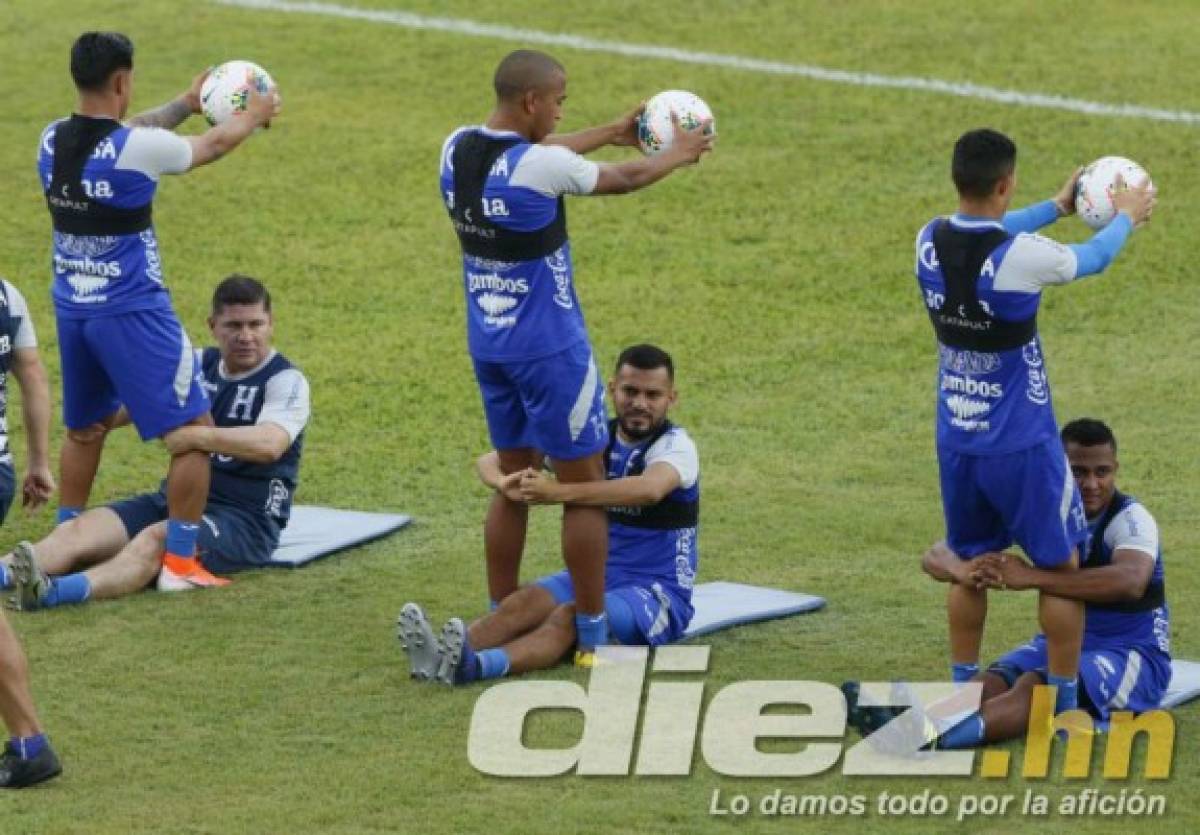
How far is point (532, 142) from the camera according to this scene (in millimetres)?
11242

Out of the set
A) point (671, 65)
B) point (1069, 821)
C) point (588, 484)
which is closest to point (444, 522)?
point (588, 484)

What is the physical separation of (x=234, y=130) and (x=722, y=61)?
388 inches

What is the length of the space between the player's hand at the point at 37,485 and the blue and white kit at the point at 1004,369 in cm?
411

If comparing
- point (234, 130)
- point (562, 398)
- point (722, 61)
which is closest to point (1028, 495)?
point (562, 398)

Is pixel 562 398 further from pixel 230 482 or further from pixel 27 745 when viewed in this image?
pixel 27 745

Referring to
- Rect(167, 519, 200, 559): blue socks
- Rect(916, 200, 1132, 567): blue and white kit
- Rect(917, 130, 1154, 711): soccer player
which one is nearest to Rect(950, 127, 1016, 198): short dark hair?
Rect(917, 130, 1154, 711): soccer player

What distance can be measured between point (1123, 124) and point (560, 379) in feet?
33.0

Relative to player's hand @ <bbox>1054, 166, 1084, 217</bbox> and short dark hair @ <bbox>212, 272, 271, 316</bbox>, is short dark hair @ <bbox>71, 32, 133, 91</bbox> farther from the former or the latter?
player's hand @ <bbox>1054, 166, 1084, 217</bbox>

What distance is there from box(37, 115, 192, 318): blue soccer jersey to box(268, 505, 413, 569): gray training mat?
1.47 meters

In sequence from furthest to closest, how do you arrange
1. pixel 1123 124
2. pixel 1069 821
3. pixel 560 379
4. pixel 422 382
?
pixel 1123 124, pixel 422 382, pixel 560 379, pixel 1069 821

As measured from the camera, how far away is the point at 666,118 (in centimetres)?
1146

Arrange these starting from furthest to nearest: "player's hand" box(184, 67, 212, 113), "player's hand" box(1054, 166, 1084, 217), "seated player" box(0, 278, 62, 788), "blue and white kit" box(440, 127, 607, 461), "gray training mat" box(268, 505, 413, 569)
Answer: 1. "gray training mat" box(268, 505, 413, 569)
2. "player's hand" box(184, 67, 212, 113)
3. "blue and white kit" box(440, 127, 607, 461)
4. "player's hand" box(1054, 166, 1084, 217)
5. "seated player" box(0, 278, 62, 788)

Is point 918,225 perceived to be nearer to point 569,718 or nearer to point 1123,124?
point 1123,124

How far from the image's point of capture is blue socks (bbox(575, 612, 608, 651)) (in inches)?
444
